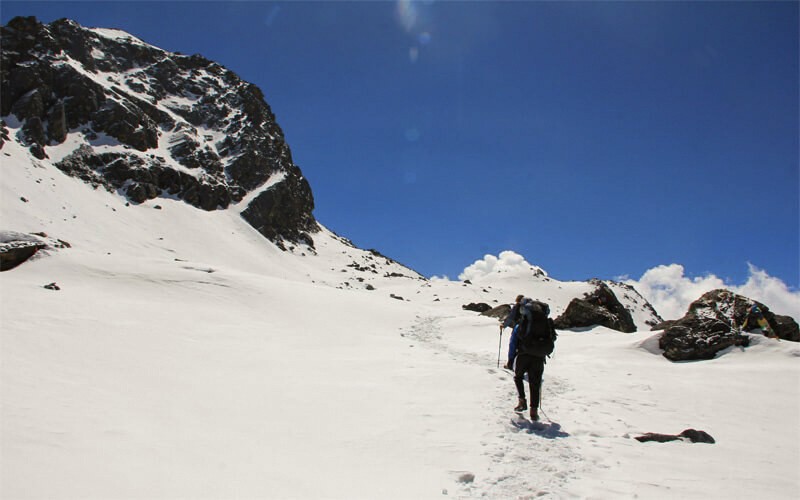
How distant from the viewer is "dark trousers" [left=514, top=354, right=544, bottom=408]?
812cm

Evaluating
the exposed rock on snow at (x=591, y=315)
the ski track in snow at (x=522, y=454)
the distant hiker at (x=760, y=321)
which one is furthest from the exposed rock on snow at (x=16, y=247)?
the distant hiker at (x=760, y=321)

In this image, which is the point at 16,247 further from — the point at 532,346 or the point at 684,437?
the point at 684,437

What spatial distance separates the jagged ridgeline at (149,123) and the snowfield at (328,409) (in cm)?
7358

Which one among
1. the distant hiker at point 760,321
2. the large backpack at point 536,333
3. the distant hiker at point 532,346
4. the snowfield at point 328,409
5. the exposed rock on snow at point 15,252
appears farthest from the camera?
the exposed rock on snow at point 15,252

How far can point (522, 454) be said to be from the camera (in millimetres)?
6168

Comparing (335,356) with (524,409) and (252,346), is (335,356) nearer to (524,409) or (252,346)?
(252,346)

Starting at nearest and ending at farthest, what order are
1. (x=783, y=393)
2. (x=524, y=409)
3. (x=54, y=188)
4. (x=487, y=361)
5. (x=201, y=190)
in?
(x=524, y=409), (x=783, y=393), (x=487, y=361), (x=54, y=188), (x=201, y=190)

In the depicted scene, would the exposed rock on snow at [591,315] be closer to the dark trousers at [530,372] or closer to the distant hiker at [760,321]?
the distant hiker at [760,321]

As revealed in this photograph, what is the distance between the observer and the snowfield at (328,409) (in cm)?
473

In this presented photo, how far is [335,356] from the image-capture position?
12867 mm

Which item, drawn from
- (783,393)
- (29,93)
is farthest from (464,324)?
(29,93)

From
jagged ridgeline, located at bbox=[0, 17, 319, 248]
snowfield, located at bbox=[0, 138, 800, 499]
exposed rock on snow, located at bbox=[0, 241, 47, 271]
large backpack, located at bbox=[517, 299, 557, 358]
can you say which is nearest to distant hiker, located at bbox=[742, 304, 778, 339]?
snowfield, located at bbox=[0, 138, 800, 499]

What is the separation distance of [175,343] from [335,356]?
4.47m

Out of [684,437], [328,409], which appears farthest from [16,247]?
[684,437]
